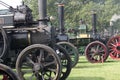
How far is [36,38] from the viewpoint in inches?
249

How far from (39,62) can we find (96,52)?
6.28m

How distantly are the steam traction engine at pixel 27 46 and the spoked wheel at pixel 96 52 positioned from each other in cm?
499

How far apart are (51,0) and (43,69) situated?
32.2 m

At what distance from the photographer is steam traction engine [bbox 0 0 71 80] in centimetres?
579

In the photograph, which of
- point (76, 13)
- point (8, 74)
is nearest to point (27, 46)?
point (8, 74)

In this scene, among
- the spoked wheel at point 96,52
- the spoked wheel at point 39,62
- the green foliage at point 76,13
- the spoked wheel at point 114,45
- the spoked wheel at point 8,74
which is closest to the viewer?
the spoked wheel at point 8,74

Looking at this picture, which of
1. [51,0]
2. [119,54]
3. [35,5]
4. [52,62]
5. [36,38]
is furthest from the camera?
[51,0]

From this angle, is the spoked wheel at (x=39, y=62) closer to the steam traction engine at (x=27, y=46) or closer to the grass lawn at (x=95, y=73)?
the steam traction engine at (x=27, y=46)

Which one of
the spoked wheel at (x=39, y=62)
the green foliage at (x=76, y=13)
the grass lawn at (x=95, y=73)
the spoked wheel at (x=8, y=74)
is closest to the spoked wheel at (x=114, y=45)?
the grass lawn at (x=95, y=73)

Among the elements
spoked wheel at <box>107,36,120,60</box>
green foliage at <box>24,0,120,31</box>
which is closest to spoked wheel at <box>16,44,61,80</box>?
spoked wheel at <box>107,36,120,60</box>

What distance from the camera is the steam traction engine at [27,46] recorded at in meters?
5.79

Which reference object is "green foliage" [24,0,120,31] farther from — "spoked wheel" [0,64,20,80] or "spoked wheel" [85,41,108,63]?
"spoked wheel" [0,64,20,80]

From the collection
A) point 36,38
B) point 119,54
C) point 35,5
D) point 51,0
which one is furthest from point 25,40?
point 51,0

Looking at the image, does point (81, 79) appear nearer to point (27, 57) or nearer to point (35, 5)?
point (27, 57)
